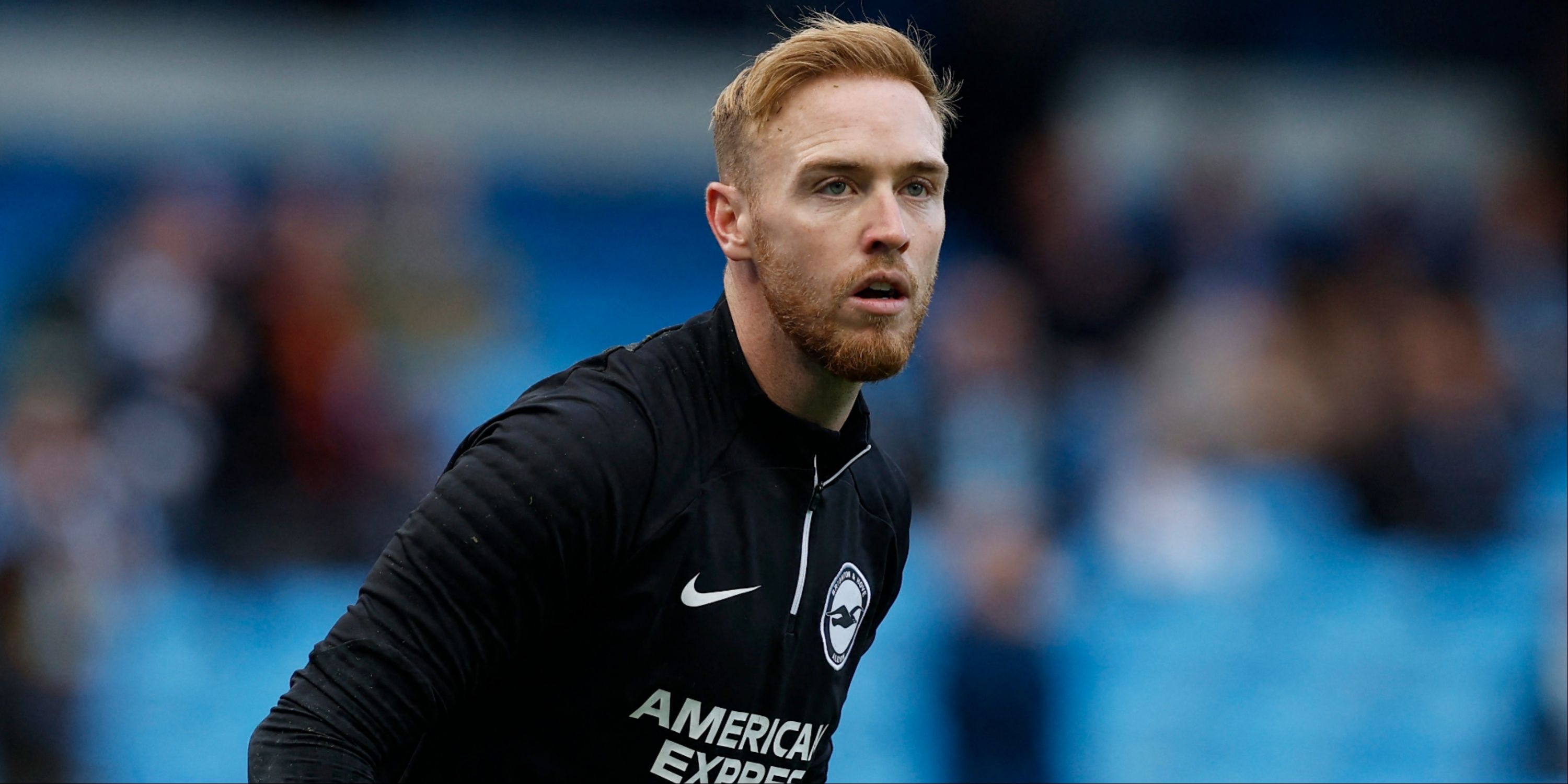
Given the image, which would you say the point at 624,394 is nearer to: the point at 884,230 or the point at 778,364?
the point at 778,364

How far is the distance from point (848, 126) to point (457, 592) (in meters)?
1.17

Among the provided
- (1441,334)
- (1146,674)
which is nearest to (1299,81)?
(1441,334)

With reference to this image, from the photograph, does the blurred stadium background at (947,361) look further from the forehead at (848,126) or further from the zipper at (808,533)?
the forehead at (848,126)

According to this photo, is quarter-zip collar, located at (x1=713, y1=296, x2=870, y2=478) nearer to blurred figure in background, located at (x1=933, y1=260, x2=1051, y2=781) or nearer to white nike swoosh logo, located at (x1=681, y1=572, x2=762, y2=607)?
white nike swoosh logo, located at (x1=681, y1=572, x2=762, y2=607)

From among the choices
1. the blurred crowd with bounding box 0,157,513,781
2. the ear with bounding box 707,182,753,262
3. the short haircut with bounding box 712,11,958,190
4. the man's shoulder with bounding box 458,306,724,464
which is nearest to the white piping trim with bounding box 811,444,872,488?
the man's shoulder with bounding box 458,306,724,464

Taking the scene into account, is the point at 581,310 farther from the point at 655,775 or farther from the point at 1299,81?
the point at 655,775

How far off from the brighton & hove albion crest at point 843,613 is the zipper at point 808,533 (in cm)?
9

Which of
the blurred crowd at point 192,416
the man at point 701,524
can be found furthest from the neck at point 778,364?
the blurred crowd at point 192,416

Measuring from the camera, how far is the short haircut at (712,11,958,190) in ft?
11.1

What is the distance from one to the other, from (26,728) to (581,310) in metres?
5.91

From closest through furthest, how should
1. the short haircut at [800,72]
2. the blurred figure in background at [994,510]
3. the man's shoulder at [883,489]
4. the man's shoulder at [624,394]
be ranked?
the man's shoulder at [624,394]
the short haircut at [800,72]
the man's shoulder at [883,489]
the blurred figure in background at [994,510]

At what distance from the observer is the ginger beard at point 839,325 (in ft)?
10.8

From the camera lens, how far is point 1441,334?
11234mm

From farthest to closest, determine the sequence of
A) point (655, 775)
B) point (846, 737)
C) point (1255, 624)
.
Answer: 1. point (1255, 624)
2. point (846, 737)
3. point (655, 775)
